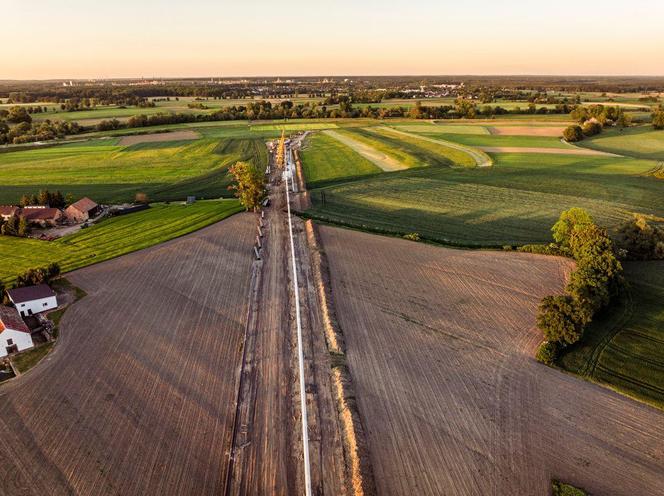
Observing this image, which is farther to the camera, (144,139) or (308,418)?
(144,139)

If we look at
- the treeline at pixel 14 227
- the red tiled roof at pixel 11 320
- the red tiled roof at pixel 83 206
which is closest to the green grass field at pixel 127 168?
the red tiled roof at pixel 83 206

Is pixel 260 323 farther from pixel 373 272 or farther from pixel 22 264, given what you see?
pixel 22 264

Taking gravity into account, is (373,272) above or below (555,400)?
above

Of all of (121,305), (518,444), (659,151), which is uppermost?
(659,151)

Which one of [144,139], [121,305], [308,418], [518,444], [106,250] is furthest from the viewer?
[144,139]

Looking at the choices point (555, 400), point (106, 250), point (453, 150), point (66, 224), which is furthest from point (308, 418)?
point (453, 150)

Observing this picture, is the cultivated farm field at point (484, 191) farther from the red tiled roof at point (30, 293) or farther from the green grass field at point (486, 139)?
the red tiled roof at point (30, 293)
